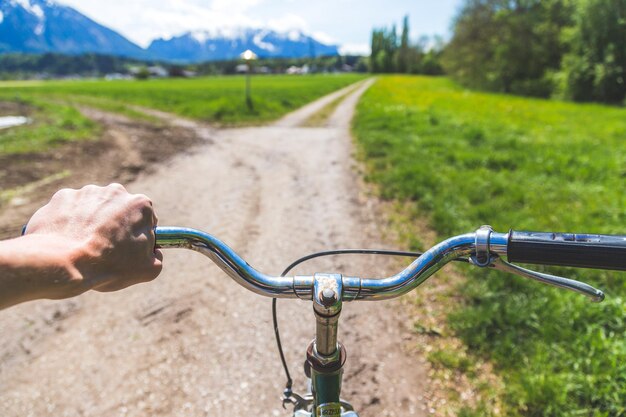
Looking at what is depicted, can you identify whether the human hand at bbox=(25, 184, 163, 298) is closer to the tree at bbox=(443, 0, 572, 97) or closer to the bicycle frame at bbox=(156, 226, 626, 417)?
the bicycle frame at bbox=(156, 226, 626, 417)

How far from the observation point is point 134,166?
8.70m

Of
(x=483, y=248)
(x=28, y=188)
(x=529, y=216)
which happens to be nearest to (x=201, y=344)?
(x=483, y=248)

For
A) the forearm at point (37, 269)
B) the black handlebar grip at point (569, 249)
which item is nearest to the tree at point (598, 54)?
the black handlebar grip at point (569, 249)

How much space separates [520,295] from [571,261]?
3041 millimetres

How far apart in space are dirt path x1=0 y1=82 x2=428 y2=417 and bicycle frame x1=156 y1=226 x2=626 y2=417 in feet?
5.94

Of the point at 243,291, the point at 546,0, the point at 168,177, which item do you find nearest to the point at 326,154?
the point at 168,177

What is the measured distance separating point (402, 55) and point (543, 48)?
68.3 m

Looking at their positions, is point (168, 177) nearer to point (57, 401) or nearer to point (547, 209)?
point (57, 401)

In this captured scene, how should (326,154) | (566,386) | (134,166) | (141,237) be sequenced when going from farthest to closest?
(326,154)
(134,166)
(566,386)
(141,237)

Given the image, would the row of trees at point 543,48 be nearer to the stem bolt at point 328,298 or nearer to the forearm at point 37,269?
the stem bolt at point 328,298

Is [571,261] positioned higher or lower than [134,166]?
higher

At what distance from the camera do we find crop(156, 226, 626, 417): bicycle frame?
3.64 ft

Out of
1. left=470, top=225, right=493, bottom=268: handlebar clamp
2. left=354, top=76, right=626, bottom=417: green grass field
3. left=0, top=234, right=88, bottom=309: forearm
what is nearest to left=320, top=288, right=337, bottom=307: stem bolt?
left=470, top=225, right=493, bottom=268: handlebar clamp

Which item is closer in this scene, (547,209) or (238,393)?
(238,393)
